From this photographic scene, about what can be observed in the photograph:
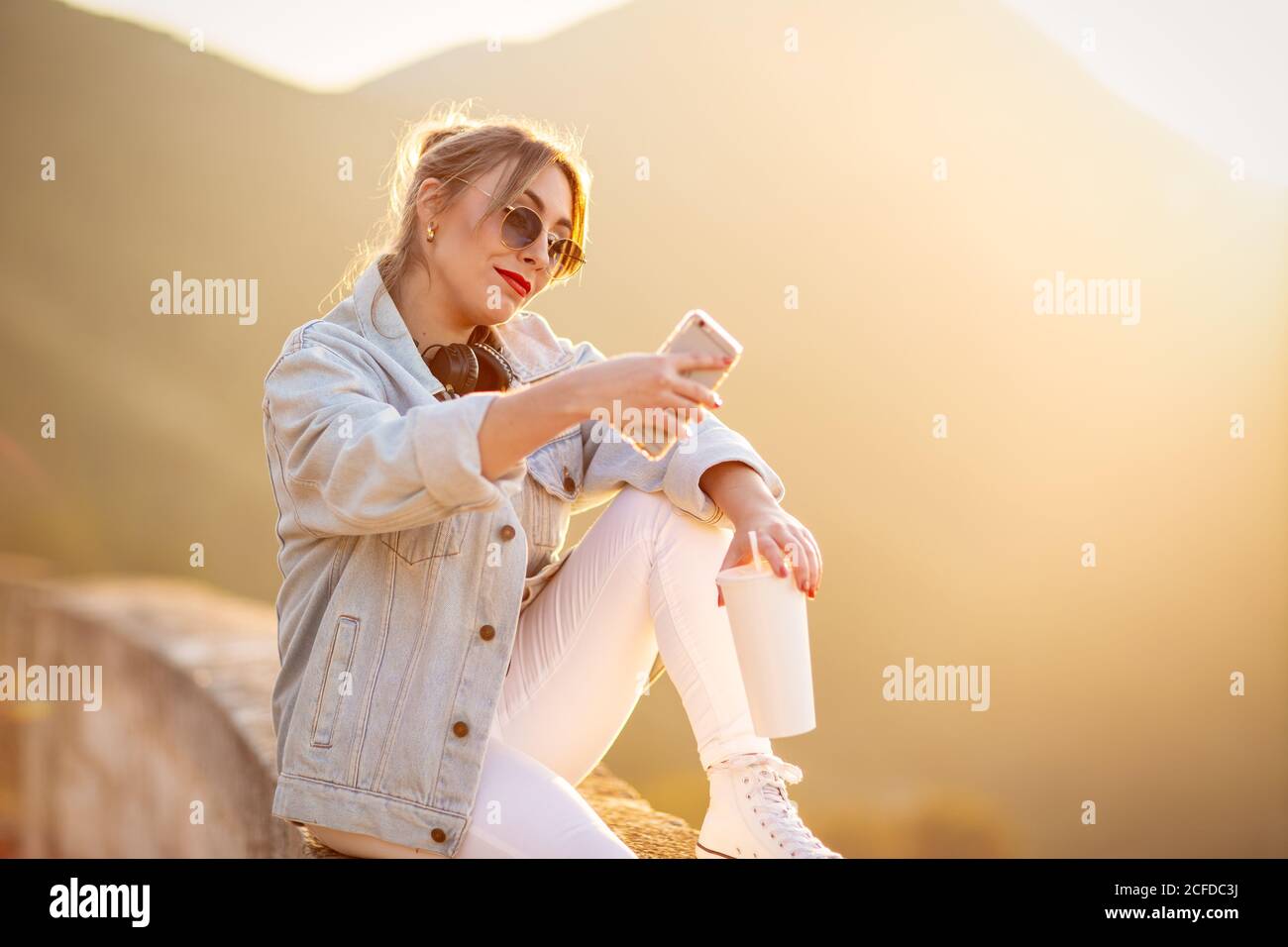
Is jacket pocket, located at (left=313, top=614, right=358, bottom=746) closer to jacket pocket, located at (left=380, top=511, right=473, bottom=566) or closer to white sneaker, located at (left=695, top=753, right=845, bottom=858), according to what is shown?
jacket pocket, located at (left=380, top=511, right=473, bottom=566)

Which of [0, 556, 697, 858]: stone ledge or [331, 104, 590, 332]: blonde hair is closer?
[331, 104, 590, 332]: blonde hair

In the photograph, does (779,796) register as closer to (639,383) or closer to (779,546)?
(779,546)

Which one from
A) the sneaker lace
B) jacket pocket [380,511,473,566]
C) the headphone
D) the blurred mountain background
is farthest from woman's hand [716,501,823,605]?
the blurred mountain background

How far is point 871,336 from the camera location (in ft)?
62.7

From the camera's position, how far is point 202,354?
931 inches

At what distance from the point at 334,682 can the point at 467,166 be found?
756mm

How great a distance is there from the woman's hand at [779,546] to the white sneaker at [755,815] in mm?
218

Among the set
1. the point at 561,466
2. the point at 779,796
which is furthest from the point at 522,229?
the point at 779,796

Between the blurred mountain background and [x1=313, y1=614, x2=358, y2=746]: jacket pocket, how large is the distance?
1545 cm

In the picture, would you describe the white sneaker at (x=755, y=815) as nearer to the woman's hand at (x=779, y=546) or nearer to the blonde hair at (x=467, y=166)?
the woman's hand at (x=779, y=546)

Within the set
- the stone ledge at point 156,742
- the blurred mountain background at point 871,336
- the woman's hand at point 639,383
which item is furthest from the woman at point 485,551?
the blurred mountain background at point 871,336

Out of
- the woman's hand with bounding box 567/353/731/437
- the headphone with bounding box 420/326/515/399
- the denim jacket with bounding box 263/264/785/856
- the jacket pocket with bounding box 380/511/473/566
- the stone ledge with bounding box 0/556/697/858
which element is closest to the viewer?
the woman's hand with bounding box 567/353/731/437

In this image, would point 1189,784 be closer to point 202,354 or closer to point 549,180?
point 202,354

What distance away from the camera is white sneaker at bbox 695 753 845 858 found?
1.37 metres
